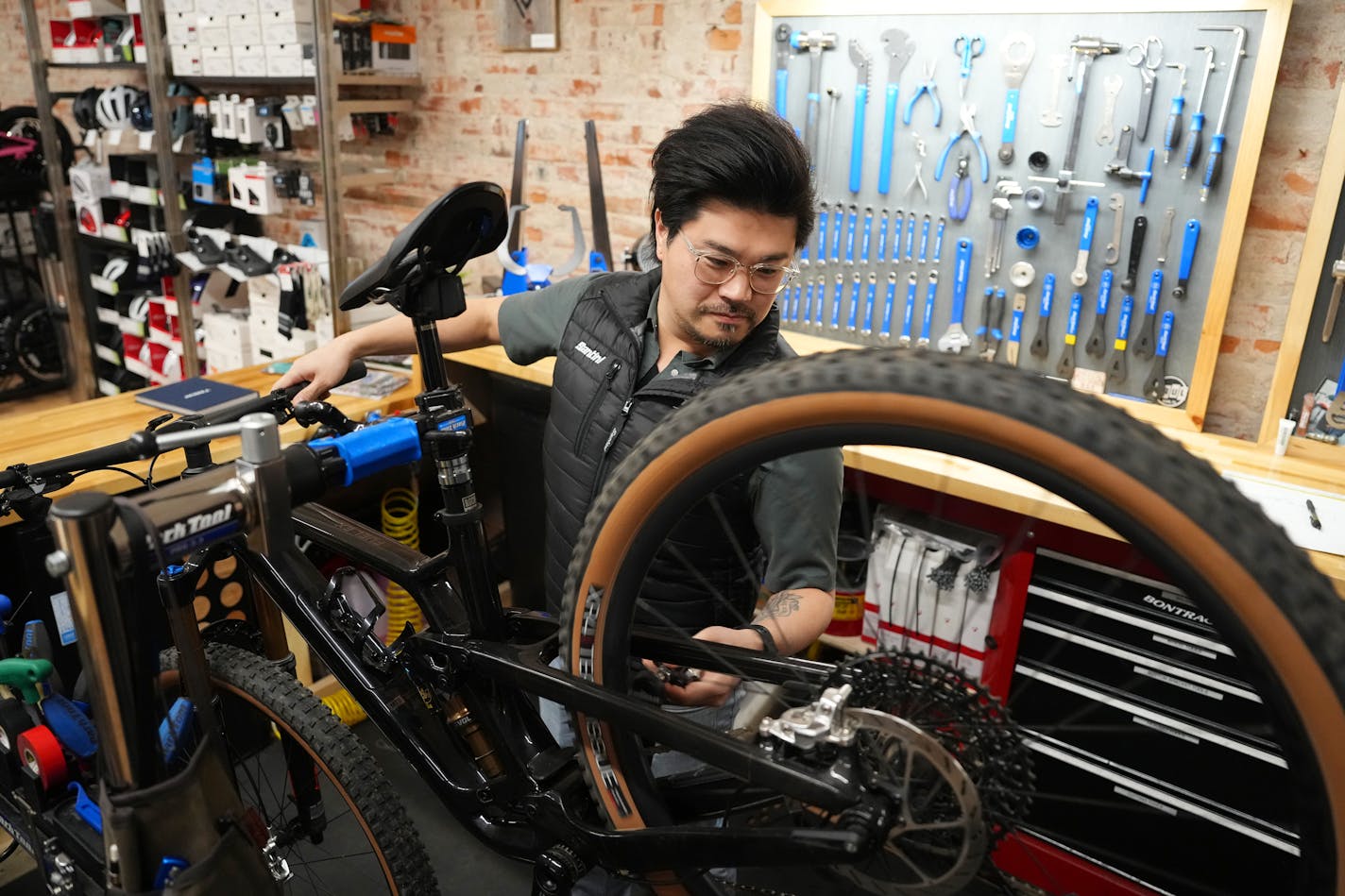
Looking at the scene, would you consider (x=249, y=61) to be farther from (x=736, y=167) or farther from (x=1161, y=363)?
(x=1161, y=363)

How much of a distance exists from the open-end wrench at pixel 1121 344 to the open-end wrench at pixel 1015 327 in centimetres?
20

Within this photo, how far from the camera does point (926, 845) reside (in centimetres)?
77

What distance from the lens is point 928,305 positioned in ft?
7.38

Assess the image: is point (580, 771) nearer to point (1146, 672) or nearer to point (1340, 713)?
point (1340, 713)

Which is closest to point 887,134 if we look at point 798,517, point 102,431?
point 798,517

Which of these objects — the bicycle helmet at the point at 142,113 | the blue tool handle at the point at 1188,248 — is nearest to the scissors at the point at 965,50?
the blue tool handle at the point at 1188,248

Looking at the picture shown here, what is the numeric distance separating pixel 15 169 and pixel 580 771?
460cm

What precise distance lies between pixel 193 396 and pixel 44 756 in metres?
1.39

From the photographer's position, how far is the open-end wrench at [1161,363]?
6.45ft

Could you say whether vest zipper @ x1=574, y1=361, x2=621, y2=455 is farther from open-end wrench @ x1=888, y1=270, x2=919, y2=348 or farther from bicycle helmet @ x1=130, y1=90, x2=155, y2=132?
bicycle helmet @ x1=130, y1=90, x2=155, y2=132

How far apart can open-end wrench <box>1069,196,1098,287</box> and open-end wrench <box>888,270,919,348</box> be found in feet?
1.22

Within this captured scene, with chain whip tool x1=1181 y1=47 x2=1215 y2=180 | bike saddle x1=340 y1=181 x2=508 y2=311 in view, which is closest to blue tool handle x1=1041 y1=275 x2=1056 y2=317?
chain whip tool x1=1181 y1=47 x2=1215 y2=180

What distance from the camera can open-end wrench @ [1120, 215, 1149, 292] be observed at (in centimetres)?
194

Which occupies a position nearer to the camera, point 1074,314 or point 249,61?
point 1074,314
